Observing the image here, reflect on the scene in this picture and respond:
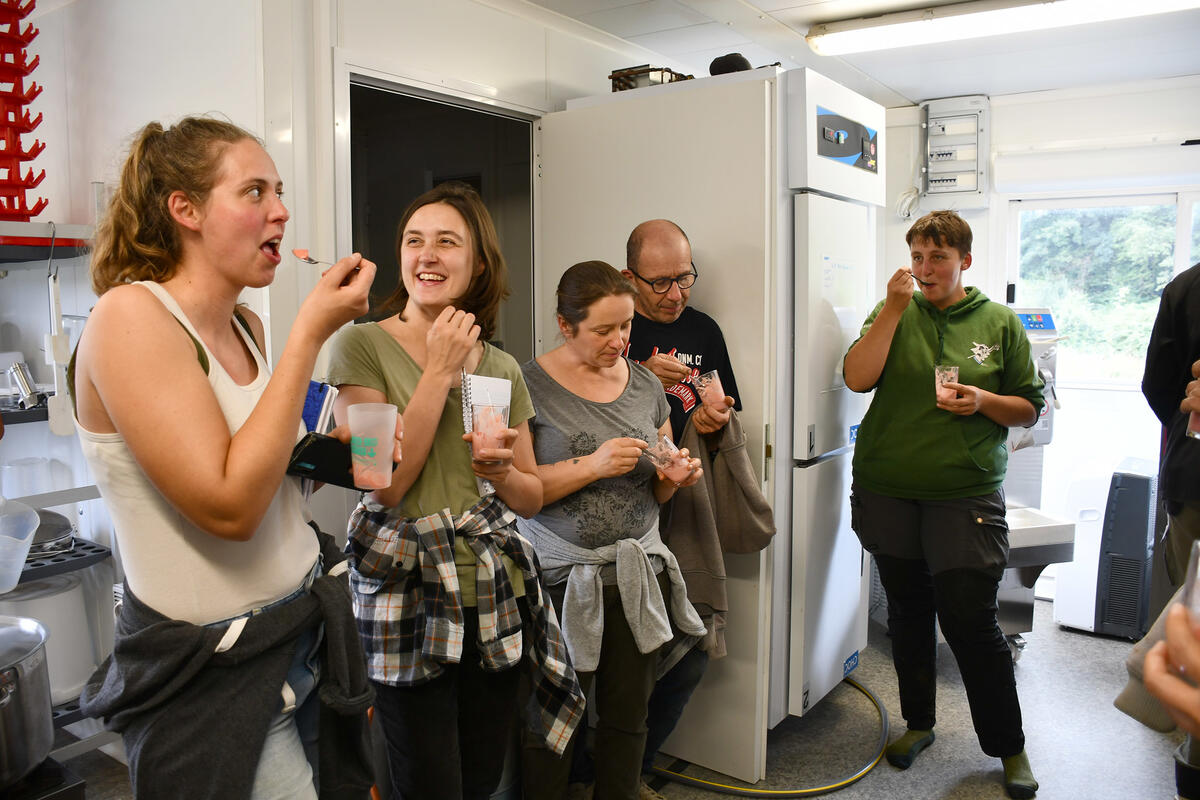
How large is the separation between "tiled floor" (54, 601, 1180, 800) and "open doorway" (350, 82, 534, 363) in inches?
65.2

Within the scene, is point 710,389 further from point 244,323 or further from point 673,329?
point 244,323

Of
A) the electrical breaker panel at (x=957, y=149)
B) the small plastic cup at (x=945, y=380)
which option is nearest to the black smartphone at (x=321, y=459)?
the small plastic cup at (x=945, y=380)

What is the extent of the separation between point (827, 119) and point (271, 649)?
2171 millimetres

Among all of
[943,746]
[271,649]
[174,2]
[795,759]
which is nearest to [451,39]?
[174,2]

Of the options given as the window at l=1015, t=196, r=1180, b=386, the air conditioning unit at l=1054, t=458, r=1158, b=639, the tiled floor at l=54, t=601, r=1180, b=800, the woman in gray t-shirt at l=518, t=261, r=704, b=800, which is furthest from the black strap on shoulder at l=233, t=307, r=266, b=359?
the window at l=1015, t=196, r=1180, b=386

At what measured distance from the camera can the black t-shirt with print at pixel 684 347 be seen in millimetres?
2418

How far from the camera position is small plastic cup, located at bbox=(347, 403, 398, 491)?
1334 millimetres

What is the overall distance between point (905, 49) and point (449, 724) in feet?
10.9

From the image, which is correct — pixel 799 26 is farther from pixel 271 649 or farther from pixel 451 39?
pixel 271 649

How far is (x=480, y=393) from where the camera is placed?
164 cm

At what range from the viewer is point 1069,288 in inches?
188

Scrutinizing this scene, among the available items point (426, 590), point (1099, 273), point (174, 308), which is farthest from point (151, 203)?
point (1099, 273)

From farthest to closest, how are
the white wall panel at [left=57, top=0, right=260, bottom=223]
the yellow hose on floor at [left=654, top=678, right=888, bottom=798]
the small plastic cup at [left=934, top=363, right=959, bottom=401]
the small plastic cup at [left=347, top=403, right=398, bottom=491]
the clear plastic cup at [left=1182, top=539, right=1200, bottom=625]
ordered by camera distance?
the yellow hose on floor at [left=654, top=678, right=888, bottom=798]
the small plastic cup at [left=934, top=363, right=959, bottom=401]
the white wall panel at [left=57, top=0, right=260, bottom=223]
the small plastic cup at [left=347, top=403, right=398, bottom=491]
the clear plastic cup at [left=1182, top=539, right=1200, bottom=625]

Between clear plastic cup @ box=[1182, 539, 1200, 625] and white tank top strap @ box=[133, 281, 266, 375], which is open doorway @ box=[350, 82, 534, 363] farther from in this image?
clear plastic cup @ box=[1182, 539, 1200, 625]
